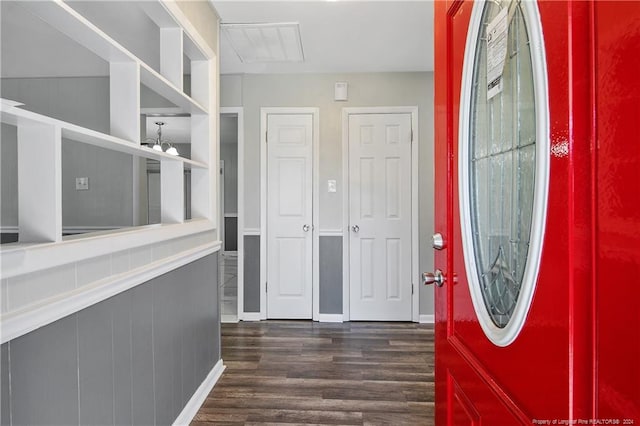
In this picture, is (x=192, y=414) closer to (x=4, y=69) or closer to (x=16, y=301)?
(x=16, y=301)

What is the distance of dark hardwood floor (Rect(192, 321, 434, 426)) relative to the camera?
198 centimetres

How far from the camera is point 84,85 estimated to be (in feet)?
11.2

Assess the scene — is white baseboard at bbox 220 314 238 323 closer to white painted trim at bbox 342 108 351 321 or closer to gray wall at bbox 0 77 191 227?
white painted trim at bbox 342 108 351 321

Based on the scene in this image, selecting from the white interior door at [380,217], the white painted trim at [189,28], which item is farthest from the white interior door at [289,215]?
the white painted trim at [189,28]

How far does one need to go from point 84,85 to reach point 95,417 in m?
3.29

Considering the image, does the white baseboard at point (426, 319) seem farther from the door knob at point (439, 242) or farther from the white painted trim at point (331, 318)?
the door knob at point (439, 242)

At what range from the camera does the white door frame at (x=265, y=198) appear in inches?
138

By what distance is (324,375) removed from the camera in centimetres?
243

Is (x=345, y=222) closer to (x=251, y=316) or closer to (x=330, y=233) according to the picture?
(x=330, y=233)

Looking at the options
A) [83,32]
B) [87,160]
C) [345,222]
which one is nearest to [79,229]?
[87,160]

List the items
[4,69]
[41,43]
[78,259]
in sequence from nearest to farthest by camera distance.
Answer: [78,259], [41,43], [4,69]

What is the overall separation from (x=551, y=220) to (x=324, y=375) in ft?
7.25

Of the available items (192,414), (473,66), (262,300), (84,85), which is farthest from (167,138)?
(473,66)

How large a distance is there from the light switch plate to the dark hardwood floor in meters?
1.91
